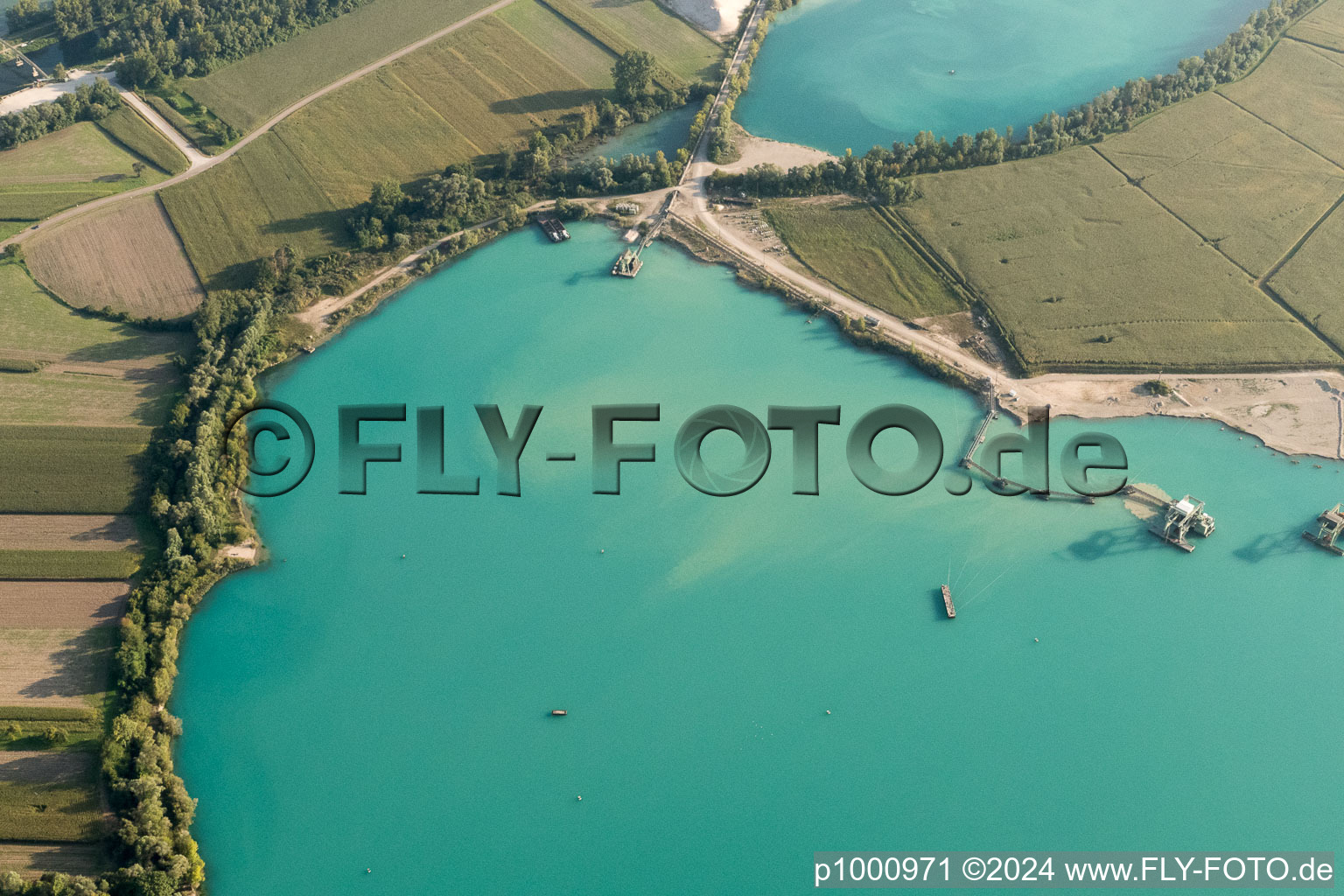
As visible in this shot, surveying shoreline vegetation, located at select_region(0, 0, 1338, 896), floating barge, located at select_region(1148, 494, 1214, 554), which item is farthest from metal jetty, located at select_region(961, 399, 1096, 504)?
shoreline vegetation, located at select_region(0, 0, 1338, 896)

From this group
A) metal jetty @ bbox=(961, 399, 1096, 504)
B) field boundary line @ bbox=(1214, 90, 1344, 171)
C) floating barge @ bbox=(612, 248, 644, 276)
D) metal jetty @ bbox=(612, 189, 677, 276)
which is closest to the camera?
metal jetty @ bbox=(961, 399, 1096, 504)

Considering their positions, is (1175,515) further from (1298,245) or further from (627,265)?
(627,265)

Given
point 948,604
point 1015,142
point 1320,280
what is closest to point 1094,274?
point 1320,280

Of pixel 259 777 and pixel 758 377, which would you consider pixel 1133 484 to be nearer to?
pixel 758 377

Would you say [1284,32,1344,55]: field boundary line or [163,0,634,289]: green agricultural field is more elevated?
[1284,32,1344,55]: field boundary line

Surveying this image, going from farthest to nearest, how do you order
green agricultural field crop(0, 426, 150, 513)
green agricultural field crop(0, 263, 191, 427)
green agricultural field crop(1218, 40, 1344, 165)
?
green agricultural field crop(1218, 40, 1344, 165) → green agricultural field crop(0, 263, 191, 427) → green agricultural field crop(0, 426, 150, 513)

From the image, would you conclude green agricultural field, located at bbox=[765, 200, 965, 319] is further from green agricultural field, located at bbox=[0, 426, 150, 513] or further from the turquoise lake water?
green agricultural field, located at bbox=[0, 426, 150, 513]

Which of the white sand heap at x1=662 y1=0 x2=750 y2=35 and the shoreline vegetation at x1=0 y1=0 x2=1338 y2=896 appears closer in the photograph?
the shoreline vegetation at x1=0 y1=0 x2=1338 y2=896
